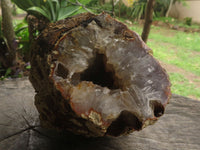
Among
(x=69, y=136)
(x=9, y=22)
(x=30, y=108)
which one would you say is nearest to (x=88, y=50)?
(x=69, y=136)

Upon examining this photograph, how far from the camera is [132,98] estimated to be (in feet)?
2.40

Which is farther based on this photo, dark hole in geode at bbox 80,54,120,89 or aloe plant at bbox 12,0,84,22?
aloe plant at bbox 12,0,84,22

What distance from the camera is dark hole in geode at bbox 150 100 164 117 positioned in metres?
0.75

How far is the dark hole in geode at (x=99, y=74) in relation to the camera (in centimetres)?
84

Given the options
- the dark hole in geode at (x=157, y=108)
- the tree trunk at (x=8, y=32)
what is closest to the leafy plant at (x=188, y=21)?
the tree trunk at (x=8, y=32)

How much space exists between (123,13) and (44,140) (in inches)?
143

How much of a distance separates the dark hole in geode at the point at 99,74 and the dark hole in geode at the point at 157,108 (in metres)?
0.16

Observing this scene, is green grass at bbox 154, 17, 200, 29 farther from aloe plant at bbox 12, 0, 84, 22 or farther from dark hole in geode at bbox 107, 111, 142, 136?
dark hole in geode at bbox 107, 111, 142, 136

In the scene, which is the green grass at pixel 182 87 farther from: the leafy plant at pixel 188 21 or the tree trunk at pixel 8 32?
the leafy plant at pixel 188 21

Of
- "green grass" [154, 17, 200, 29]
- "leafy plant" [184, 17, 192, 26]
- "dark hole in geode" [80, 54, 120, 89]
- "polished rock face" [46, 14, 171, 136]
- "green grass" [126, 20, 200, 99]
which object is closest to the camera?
"polished rock face" [46, 14, 171, 136]

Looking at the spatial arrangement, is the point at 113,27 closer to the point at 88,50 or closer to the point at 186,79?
the point at 88,50

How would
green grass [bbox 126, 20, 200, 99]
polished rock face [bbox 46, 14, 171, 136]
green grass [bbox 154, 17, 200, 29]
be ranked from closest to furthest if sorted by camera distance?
polished rock face [bbox 46, 14, 171, 136] → green grass [bbox 126, 20, 200, 99] → green grass [bbox 154, 17, 200, 29]

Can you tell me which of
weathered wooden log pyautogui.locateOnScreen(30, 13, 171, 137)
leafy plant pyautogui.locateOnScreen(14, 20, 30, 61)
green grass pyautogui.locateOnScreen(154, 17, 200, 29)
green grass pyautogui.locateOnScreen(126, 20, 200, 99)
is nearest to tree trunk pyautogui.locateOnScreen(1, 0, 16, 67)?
leafy plant pyautogui.locateOnScreen(14, 20, 30, 61)

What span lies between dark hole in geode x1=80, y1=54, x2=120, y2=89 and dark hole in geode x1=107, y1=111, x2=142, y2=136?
135 mm
